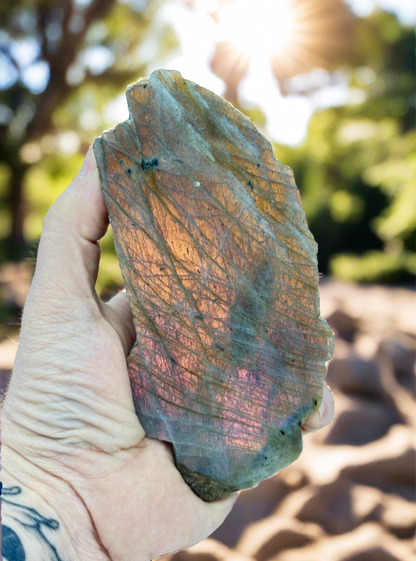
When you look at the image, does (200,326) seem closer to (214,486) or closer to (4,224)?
(214,486)

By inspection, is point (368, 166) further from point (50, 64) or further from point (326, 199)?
point (50, 64)

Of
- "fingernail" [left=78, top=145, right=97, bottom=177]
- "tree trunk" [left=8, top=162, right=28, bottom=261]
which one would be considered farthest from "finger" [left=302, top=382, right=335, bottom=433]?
"tree trunk" [left=8, top=162, right=28, bottom=261]

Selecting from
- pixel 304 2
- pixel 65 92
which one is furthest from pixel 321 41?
pixel 65 92

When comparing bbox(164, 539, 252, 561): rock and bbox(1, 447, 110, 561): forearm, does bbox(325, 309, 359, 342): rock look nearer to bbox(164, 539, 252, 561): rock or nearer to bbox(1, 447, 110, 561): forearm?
bbox(164, 539, 252, 561): rock

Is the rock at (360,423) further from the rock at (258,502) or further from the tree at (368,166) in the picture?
the tree at (368,166)

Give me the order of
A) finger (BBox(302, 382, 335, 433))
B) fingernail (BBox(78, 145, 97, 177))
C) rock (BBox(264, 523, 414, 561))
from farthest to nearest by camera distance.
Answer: rock (BBox(264, 523, 414, 561))
finger (BBox(302, 382, 335, 433))
fingernail (BBox(78, 145, 97, 177))

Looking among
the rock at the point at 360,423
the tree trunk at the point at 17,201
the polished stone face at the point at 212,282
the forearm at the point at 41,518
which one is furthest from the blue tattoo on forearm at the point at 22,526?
the tree trunk at the point at 17,201

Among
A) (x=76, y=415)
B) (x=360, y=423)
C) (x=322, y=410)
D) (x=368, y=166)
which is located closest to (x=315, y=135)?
(x=368, y=166)
